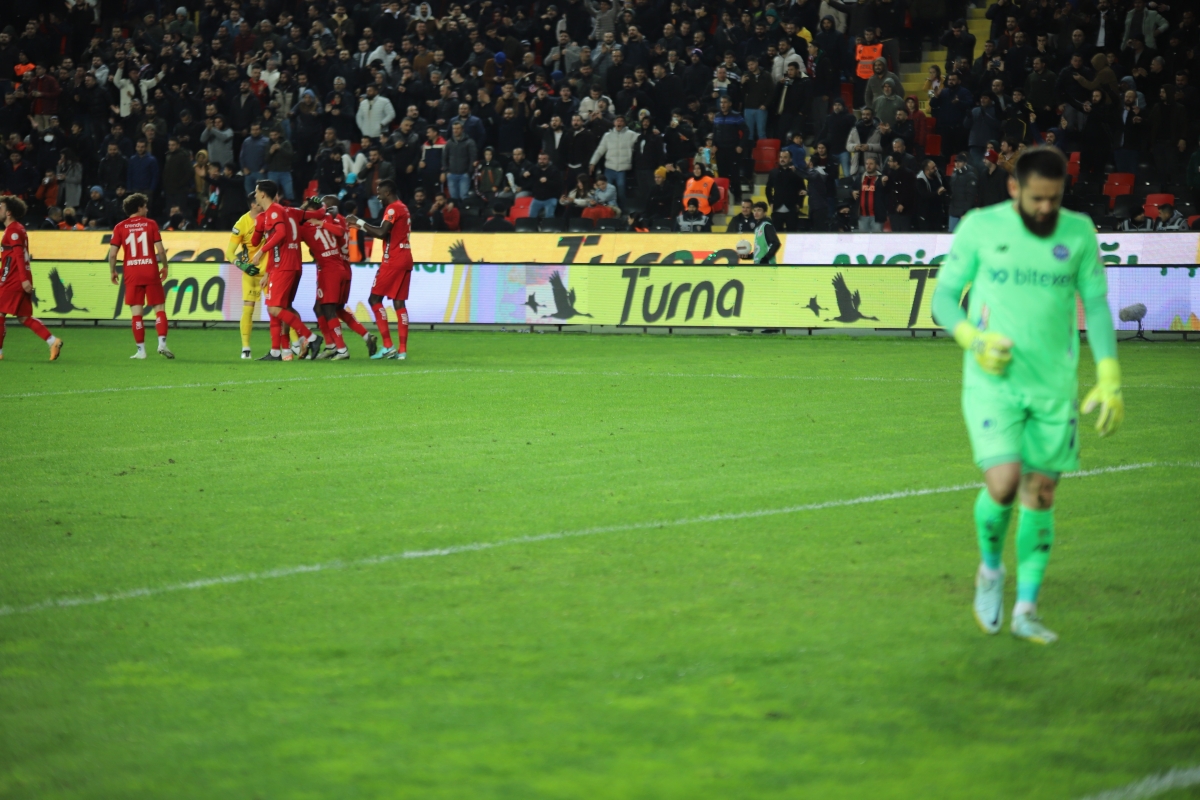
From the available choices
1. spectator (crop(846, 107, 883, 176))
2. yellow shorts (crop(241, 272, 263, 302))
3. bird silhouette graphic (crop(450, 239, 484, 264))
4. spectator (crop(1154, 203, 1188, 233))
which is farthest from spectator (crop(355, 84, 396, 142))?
spectator (crop(1154, 203, 1188, 233))

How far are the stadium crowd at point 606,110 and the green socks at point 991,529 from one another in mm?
17773

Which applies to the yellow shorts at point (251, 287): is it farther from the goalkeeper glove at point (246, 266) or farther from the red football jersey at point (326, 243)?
the red football jersey at point (326, 243)

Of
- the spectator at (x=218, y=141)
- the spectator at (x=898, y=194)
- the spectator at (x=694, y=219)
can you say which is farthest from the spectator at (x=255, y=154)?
the spectator at (x=898, y=194)

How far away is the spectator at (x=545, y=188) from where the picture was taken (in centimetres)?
2714

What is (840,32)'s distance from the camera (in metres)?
27.2

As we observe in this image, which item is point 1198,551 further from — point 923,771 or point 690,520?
point 923,771

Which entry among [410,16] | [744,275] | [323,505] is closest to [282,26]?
[410,16]

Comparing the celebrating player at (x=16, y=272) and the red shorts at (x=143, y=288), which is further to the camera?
the red shorts at (x=143, y=288)

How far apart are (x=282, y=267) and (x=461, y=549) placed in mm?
12083

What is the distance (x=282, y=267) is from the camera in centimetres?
1834

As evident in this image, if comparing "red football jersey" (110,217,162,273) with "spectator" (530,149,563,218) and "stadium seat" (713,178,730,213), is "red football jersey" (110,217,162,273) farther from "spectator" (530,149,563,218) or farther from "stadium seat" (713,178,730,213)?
"stadium seat" (713,178,730,213)

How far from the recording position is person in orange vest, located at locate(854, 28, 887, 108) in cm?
2625

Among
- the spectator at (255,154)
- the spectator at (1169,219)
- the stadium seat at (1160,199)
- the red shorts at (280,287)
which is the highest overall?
the spectator at (255,154)

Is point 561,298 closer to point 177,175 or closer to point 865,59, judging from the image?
point 865,59
